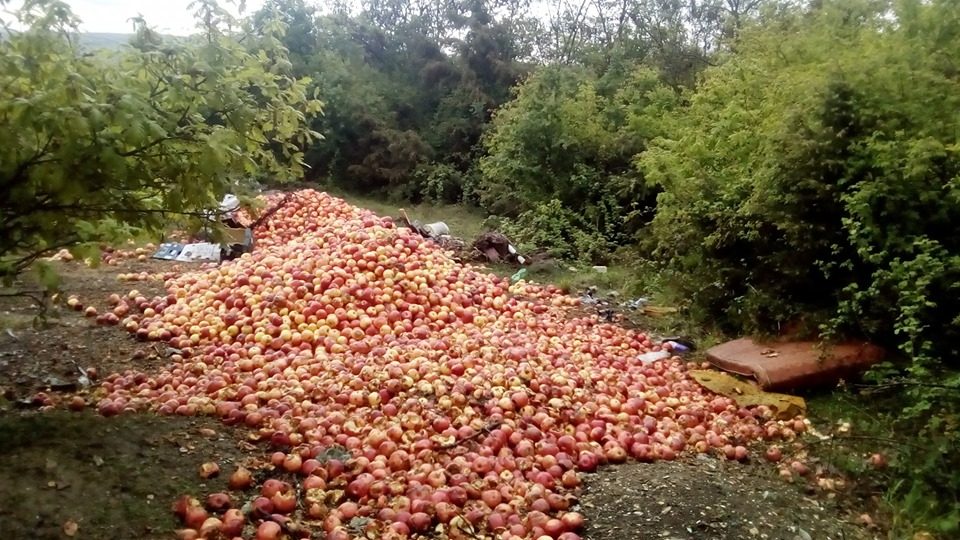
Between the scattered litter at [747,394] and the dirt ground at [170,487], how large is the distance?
2.03ft

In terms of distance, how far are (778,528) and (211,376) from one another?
2.93 metres

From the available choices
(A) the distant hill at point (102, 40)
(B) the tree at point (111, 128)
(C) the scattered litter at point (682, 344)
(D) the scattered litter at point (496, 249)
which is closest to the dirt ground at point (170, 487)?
(B) the tree at point (111, 128)

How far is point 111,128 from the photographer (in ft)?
8.14

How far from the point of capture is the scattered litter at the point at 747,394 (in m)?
4.17

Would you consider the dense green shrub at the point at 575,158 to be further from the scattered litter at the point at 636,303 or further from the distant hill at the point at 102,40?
the distant hill at the point at 102,40

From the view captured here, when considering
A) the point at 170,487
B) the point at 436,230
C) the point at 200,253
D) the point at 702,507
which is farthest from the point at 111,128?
the point at 436,230

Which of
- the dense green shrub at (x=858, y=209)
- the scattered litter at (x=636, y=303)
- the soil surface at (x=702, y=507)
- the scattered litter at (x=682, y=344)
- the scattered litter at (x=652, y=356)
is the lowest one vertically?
the soil surface at (x=702, y=507)

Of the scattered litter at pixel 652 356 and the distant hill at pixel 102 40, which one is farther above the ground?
the distant hill at pixel 102 40

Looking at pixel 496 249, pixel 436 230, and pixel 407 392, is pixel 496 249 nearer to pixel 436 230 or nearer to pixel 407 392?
pixel 436 230

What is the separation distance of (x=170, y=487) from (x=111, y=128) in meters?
1.38

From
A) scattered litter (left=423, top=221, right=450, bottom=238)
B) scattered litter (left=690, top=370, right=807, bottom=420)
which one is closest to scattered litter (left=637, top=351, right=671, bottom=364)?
scattered litter (left=690, top=370, right=807, bottom=420)

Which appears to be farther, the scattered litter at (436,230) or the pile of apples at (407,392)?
the scattered litter at (436,230)

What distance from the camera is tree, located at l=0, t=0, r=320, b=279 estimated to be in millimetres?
2346

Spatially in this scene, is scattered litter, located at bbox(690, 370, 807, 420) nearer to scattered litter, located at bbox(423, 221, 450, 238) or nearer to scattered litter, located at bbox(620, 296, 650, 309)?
scattered litter, located at bbox(620, 296, 650, 309)
